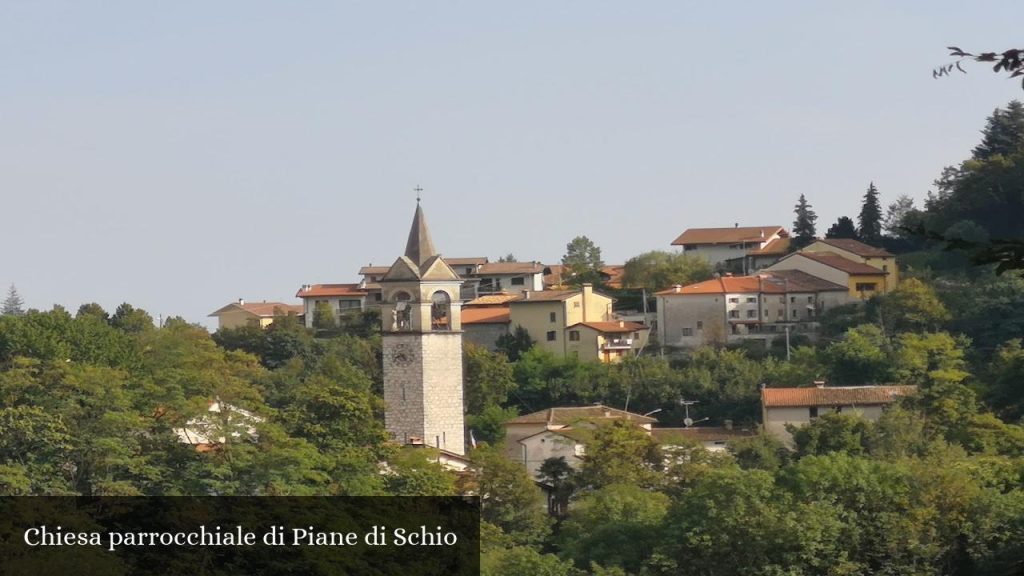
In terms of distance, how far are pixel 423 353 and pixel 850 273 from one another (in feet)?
72.8

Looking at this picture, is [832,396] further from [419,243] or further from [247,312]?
[247,312]

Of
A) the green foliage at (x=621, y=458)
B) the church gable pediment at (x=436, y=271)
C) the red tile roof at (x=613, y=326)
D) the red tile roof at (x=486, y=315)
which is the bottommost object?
the green foliage at (x=621, y=458)

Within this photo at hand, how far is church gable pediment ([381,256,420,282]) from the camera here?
156 feet

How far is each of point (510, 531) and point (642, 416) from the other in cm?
1433

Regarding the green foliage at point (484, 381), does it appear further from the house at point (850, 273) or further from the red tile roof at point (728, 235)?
the red tile roof at point (728, 235)

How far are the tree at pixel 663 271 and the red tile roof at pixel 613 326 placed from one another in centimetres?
474

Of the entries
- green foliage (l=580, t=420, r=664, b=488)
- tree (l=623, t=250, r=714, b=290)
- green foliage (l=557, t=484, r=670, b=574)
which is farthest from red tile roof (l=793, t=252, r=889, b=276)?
green foliage (l=557, t=484, r=670, b=574)

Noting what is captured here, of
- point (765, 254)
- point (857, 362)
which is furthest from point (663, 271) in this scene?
point (857, 362)

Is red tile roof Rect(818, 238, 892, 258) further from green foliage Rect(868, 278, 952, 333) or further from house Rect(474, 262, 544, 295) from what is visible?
house Rect(474, 262, 544, 295)

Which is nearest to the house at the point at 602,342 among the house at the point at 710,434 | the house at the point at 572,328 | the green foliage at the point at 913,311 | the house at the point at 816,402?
the house at the point at 572,328

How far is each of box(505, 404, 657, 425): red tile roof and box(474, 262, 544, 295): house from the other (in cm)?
2244

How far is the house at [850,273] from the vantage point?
6519 cm

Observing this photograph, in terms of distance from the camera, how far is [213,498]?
3641cm
